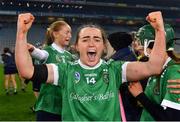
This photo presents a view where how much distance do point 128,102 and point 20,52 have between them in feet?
6.03

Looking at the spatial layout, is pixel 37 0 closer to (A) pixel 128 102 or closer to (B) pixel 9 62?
(B) pixel 9 62

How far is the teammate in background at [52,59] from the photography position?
443 centimetres

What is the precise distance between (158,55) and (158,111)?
17.2 inches

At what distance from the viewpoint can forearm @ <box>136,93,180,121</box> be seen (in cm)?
280

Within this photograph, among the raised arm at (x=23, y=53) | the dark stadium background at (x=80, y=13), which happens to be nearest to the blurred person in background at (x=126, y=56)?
the raised arm at (x=23, y=53)

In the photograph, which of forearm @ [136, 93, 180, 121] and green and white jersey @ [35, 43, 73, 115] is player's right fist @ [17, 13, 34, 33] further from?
green and white jersey @ [35, 43, 73, 115]

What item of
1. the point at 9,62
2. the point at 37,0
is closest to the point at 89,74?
the point at 9,62

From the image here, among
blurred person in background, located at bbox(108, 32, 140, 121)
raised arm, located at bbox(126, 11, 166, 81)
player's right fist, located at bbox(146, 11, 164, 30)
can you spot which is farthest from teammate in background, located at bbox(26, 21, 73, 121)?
player's right fist, located at bbox(146, 11, 164, 30)

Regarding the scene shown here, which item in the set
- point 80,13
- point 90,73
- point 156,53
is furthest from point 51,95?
point 80,13

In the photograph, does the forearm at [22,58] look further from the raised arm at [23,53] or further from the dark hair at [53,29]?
the dark hair at [53,29]

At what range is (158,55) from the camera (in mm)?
2805

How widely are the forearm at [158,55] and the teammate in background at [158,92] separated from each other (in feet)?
0.28

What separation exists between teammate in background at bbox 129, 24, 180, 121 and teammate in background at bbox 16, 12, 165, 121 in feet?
0.34

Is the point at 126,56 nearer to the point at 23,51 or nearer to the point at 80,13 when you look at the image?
the point at 23,51
